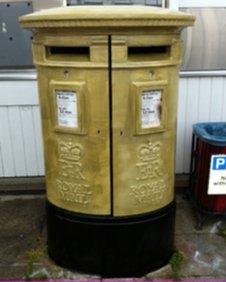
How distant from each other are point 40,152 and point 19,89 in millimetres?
689

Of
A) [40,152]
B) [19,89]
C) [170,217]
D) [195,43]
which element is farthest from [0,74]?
[170,217]

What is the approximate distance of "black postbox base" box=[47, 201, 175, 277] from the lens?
106 inches

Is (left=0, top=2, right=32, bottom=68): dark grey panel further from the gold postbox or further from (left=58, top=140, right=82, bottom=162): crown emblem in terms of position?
(left=58, top=140, right=82, bottom=162): crown emblem

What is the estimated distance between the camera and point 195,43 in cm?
366

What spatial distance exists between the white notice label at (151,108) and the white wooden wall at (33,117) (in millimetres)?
1387

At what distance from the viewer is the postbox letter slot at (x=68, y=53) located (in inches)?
93.9

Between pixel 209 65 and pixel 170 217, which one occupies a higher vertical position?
pixel 209 65

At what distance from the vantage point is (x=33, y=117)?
3936 millimetres

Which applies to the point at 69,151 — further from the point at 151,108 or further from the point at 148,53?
the point at 148,53

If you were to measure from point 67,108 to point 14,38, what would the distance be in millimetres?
1539

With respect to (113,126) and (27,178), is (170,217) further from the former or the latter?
(27,178)

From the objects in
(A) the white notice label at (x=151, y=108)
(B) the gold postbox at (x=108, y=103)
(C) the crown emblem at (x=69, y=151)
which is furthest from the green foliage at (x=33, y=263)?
(A) the white notice label at (x=151, y=108)

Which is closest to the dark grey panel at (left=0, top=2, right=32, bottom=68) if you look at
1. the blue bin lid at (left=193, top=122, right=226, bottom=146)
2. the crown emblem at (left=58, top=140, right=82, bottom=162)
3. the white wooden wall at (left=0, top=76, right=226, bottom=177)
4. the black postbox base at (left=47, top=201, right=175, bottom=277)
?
the white wooden wall at (left=0, top=76, right=226, bottom=177)

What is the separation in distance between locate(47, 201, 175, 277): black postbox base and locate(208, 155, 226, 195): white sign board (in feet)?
1.70
